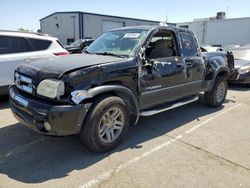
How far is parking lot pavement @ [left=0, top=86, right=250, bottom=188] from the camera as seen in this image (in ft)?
9.82

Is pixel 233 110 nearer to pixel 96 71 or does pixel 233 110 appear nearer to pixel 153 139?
pixel 153 139

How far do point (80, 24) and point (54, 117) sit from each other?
90.0 feet

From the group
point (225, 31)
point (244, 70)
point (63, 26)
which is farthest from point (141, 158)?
point (63, 26)

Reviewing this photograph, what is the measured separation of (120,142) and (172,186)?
125cm

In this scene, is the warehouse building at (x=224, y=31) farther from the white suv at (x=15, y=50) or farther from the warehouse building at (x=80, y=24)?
the white suv at (x=15, y=50)

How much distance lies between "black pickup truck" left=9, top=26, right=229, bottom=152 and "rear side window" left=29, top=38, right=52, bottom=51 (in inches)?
82.9

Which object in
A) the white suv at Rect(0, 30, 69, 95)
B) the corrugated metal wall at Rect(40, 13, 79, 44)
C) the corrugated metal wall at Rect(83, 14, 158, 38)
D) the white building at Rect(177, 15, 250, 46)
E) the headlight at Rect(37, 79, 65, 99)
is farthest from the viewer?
the corrugated metal wall at Rect(40, 13, 79, 44)

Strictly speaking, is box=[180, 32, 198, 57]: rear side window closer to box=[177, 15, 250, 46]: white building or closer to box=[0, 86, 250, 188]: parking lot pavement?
box=[0, 86, 250, 188]: parking lot pavement

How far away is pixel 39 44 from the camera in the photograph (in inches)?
249

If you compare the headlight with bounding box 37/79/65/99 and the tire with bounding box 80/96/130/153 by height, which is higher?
the headlight with bounding box 37/79/65/99

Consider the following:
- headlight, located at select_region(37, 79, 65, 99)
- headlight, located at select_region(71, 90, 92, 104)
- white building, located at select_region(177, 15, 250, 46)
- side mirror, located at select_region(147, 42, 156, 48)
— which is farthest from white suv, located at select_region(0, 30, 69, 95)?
white building, located at select_region(177, 15, 250, 46)

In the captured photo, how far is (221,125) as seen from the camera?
498 cm

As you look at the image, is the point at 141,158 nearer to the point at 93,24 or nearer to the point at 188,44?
the point at 188,44

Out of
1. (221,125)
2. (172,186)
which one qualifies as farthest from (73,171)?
(221,125)
